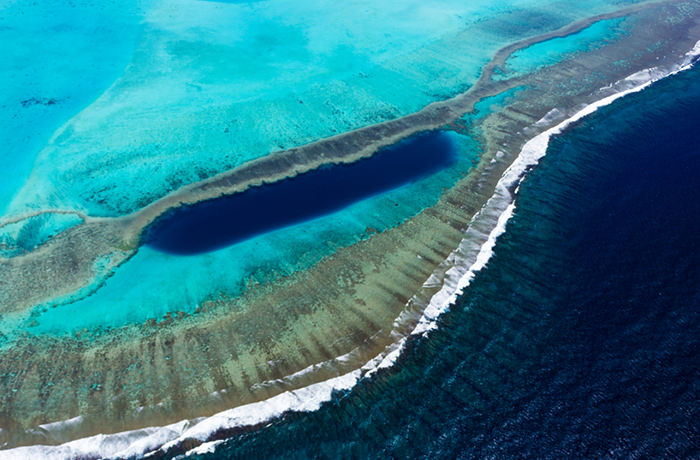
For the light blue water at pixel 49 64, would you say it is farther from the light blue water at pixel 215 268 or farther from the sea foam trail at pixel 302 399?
the sea foam trail at pixel 302 399

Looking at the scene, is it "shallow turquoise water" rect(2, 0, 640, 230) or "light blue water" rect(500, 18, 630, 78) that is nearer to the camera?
"shallow turquoise water" rect(2, 0, 640, 230)

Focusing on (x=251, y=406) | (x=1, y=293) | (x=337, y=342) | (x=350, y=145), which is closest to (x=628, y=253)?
(x=337, y=342)

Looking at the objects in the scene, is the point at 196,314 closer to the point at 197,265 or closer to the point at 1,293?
the point at 197,265

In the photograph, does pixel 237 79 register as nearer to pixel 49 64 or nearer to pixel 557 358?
pixel 49 64

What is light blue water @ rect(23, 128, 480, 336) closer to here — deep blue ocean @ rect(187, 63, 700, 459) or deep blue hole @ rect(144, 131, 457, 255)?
deep blue hole @ rect(144, 131, 457, 255)

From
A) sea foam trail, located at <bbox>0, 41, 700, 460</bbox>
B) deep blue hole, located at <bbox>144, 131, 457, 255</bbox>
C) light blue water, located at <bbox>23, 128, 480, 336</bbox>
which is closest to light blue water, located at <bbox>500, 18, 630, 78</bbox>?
deep blue hole, located at <bbox>144, 131, 457, 255</bbox>

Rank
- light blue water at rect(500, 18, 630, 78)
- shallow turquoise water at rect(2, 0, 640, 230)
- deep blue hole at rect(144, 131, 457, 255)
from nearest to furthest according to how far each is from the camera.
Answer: deep blue hole at rect(144, 131, 457, 255), shallow turquoise water at rect(2, 0, 640, 230), light blue water at rect(500, 18, 630, 78)
